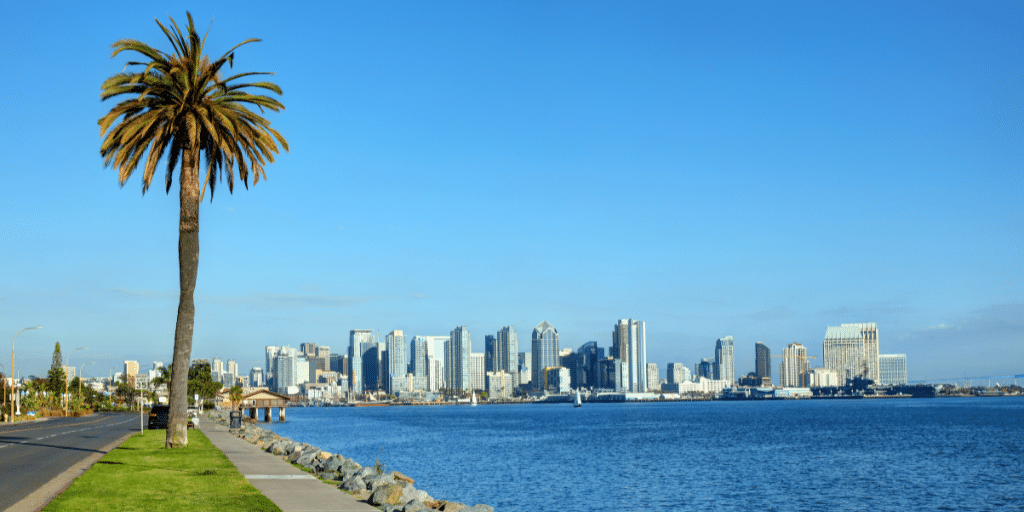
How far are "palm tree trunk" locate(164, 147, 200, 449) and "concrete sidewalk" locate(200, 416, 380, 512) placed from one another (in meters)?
3.49

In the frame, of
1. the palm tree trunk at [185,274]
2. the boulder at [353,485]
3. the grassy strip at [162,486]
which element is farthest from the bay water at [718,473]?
the boulder at [353,485]

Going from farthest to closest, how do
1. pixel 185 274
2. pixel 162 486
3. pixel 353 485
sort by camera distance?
pixel 185 274 → pixel 353 485 → pixel 162 486

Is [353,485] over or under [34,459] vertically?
over

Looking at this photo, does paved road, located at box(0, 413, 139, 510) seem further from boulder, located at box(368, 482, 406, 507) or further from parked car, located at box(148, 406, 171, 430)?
parked car, located at box(148, 406, 171, 430)

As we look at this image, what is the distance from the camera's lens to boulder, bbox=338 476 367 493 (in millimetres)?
22703

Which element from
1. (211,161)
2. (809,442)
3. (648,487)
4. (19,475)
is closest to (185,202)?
(211,161)

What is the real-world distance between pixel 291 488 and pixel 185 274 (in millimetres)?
15083

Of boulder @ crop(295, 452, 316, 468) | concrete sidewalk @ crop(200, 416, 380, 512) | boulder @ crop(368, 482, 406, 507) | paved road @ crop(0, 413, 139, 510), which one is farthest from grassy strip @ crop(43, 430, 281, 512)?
boulder @ crop(295, 452, 316, 468)

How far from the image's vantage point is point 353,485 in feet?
75.4

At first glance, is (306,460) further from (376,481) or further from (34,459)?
(34,459)

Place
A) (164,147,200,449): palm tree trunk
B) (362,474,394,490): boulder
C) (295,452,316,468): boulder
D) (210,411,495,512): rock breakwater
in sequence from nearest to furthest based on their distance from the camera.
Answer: (210,411,495,512): rock breakwater
(362,474,394,490): boulder
(295,452,316,468): boulder
(164,147,200,449): palm tree trunk

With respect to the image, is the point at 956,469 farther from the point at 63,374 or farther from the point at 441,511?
the point at 63,374

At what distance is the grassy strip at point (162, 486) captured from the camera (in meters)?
18.5

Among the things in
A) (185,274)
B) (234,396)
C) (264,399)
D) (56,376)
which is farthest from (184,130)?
(234,396)
